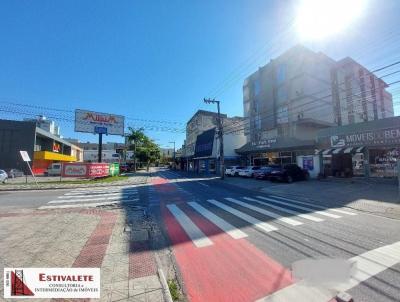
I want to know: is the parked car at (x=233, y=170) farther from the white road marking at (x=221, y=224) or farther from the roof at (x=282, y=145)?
the white road marking at (x=221, y=224)

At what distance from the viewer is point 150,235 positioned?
6395mm

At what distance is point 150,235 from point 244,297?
12.0ft

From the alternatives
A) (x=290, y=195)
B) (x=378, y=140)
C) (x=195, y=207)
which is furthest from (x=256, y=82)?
(x=195, y=207)

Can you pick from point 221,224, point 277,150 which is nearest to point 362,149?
point 277,150

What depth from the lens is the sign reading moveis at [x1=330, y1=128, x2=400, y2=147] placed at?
16.8 m

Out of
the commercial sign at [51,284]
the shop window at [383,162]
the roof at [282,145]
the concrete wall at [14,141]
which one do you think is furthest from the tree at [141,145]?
the commercial sign at [51,284]

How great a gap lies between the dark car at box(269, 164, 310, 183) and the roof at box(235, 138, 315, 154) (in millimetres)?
3456

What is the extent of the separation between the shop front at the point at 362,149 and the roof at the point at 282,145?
1.38 meters

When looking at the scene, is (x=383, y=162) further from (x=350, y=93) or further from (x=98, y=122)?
(x=98, y=122)

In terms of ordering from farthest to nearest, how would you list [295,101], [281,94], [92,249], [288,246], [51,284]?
[281,94] → [295,101] → [288,246] → [92,249] → [51,284]

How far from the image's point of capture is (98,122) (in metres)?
30.7

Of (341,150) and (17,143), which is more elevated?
(17,143)

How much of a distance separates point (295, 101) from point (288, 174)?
16655 millimetres

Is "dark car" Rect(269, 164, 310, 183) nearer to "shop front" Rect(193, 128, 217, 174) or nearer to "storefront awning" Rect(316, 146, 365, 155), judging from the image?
"storefront awning" Rect(316, 146, 365, 155)
